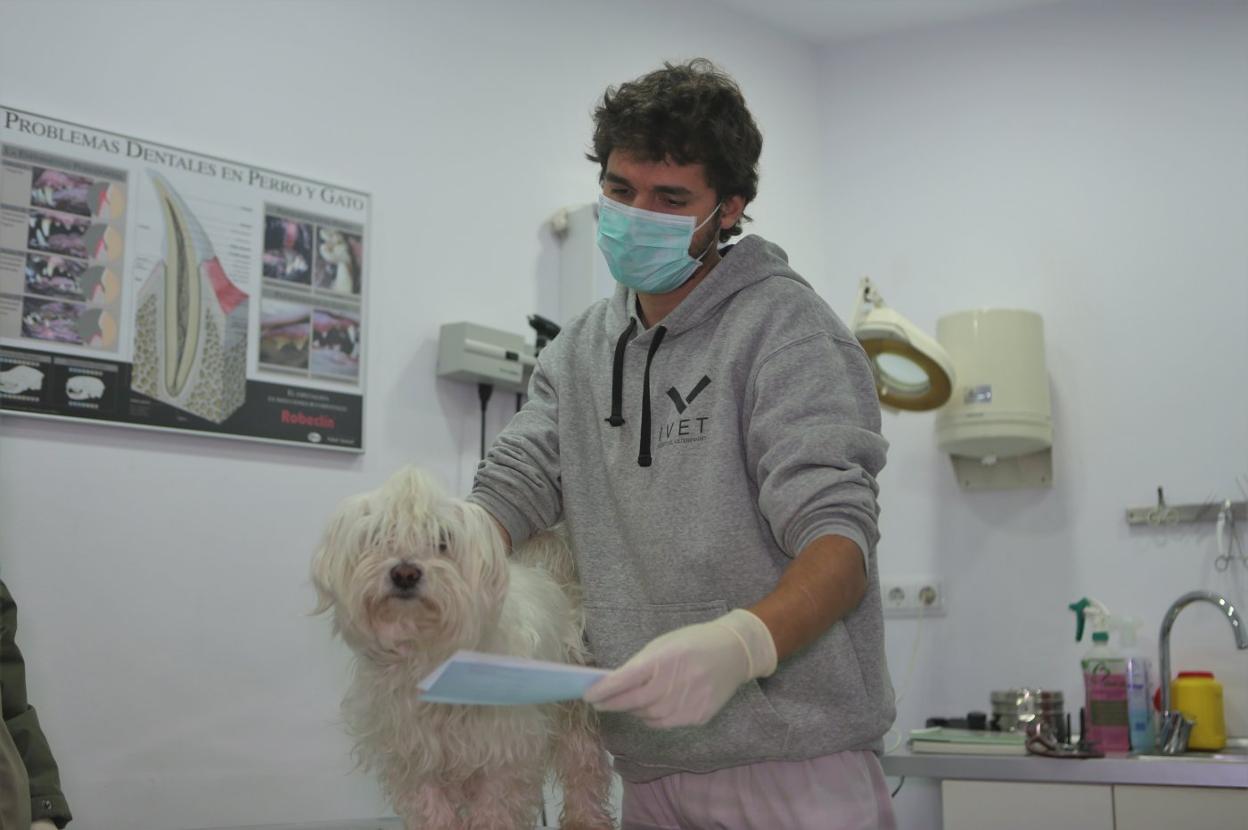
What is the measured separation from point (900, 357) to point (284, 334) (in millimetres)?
1785

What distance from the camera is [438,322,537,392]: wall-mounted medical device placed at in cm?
335

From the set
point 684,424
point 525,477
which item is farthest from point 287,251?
point 684,424

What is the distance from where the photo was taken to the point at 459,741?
1450 millimetres

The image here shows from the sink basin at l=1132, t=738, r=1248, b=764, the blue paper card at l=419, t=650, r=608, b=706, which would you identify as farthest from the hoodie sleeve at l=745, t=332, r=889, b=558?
the sink basin at l=1132, t=738, r=1248, b=764

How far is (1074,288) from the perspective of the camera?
13.2 ft

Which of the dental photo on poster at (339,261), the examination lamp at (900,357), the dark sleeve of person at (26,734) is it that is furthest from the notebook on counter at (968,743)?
the dark sleeve of person at (26,734)

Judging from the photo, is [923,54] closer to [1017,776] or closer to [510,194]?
[510,194]

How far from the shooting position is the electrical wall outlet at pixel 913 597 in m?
4.17

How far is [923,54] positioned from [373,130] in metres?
2.10

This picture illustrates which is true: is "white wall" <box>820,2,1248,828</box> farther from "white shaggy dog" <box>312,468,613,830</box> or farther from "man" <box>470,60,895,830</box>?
"white shaggy dog" <box>312,468,613,830</box>

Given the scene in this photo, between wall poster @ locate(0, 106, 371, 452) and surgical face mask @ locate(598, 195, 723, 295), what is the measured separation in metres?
1.55

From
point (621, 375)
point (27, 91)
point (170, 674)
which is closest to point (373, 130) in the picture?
point (27, 91)

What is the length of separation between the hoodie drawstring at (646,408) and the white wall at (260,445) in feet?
5.31

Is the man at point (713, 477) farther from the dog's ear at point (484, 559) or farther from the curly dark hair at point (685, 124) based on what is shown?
the dog's ear at point (484, 559)
